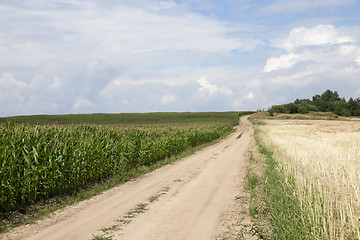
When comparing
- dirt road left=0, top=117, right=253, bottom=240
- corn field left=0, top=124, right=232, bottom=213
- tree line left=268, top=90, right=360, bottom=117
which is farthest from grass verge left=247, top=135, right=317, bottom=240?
tree line left=268, top=90, right=360, bottom=117

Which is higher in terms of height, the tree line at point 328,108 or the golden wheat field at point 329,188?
the tree line at point 328,108

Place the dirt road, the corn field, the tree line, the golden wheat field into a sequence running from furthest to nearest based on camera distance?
the tree line, the corn field, the dirt road, the golden wheat field

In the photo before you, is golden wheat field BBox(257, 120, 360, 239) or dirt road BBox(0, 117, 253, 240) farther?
dirt road BBox(0, 117, 253, 240)

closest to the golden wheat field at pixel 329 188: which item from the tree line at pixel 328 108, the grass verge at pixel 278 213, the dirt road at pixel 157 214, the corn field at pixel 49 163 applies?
the grass verge at pixel 278 213

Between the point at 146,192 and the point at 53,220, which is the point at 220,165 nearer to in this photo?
the point at 146,192

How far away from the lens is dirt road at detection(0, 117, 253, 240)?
24.6ft

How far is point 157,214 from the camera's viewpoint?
8828 mm

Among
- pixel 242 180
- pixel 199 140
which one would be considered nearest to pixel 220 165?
pixel 242 180

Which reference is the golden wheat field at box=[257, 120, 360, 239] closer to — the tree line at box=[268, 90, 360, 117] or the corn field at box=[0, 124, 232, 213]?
the corn field at box=[0, 124, 232, 213]

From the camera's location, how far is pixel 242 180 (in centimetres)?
1362

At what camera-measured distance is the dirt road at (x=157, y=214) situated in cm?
748

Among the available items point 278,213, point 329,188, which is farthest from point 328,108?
point 278,213

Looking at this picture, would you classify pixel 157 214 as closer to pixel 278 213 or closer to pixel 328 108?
pixel 278 213

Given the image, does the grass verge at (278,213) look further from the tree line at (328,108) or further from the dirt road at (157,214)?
the tree line at (328,108)
